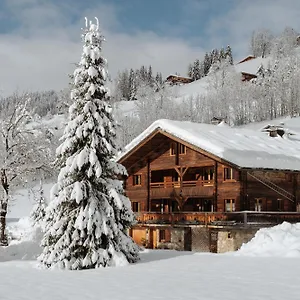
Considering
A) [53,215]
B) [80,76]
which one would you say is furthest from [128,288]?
[80,76]

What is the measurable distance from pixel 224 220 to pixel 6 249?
13.8 m

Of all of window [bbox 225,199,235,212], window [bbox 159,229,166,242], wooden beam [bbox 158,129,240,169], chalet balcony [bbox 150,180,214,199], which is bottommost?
window [bbox 159,229,166,242]

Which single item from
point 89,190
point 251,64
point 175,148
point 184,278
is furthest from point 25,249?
point 251,64

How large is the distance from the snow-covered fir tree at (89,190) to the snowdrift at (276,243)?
645 centimetres

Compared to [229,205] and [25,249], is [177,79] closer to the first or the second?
[229,205]

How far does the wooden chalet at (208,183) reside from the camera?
33.0 meters

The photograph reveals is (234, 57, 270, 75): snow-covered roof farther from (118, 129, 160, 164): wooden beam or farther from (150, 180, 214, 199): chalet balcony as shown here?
(118, 129, 160, 164): wooden beam

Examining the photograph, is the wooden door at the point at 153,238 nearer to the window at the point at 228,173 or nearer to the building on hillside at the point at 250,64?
the window at the point at 228,173

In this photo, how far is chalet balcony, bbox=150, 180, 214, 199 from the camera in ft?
121

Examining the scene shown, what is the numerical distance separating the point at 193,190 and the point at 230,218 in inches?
213

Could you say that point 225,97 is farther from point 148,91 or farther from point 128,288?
point 128,288

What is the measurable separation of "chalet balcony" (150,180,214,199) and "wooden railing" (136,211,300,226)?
236 cm

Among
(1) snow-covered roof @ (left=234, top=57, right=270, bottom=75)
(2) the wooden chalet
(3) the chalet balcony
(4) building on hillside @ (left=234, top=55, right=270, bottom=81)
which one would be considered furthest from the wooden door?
(1) snow-covered roof @ (left=234, top=57, right=270, bottom=75)

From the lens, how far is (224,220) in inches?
1287
